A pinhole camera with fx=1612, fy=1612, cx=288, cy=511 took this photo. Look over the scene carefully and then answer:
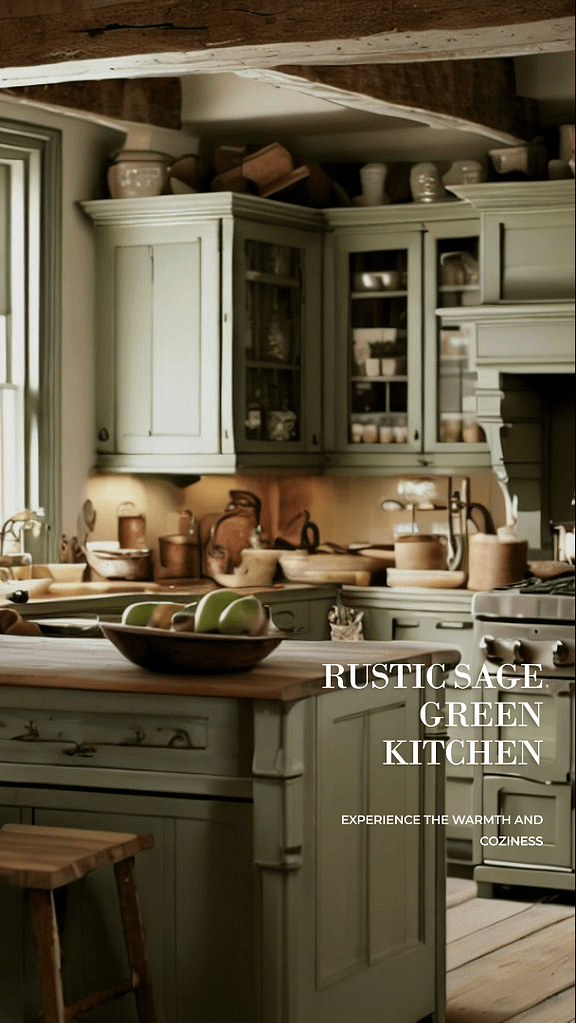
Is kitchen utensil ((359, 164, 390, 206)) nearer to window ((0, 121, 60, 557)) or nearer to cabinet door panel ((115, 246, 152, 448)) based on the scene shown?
cabinet door panel ((115, 246, 152, 448))

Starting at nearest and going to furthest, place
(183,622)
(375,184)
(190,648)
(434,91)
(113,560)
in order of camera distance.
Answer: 1. (190,648)
2. (183,622)
3. (434,91)
4. (113,560)
5. (375,184)

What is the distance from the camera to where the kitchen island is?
10.8 ft

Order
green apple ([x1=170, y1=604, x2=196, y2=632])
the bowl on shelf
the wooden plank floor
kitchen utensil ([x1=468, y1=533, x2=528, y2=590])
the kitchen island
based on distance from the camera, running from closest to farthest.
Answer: the kitchen island
green apple ([x1=170, y1=604, x2=196, y2=632])
the wooden plank floor
kitchen utensil ([x1=468, y1=533, x2=528, y2=590])
the bowl on shelf

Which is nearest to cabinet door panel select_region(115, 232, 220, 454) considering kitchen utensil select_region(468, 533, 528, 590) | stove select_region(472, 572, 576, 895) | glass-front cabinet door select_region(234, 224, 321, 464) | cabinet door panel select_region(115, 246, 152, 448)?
cabinet door panel select_region(115, 246, 152, 448)

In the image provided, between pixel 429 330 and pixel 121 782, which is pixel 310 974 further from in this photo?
pixel 429 330

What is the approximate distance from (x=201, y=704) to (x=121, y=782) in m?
0.26

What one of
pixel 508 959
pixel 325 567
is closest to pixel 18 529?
pixel 325 567

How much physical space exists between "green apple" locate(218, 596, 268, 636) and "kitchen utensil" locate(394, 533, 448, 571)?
3.02 metres

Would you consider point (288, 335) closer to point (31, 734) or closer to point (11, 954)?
point (31, 734)

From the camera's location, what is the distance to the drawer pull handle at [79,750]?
11.4 feet

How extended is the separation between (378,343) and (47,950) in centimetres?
398

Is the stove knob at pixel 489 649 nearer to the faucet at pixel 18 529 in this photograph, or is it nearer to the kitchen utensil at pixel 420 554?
the kitchen utensil at pixel 420 554

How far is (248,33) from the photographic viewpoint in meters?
3.98

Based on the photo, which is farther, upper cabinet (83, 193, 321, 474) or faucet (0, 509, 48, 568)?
upper cabinet (83, 193, 321, 474)
